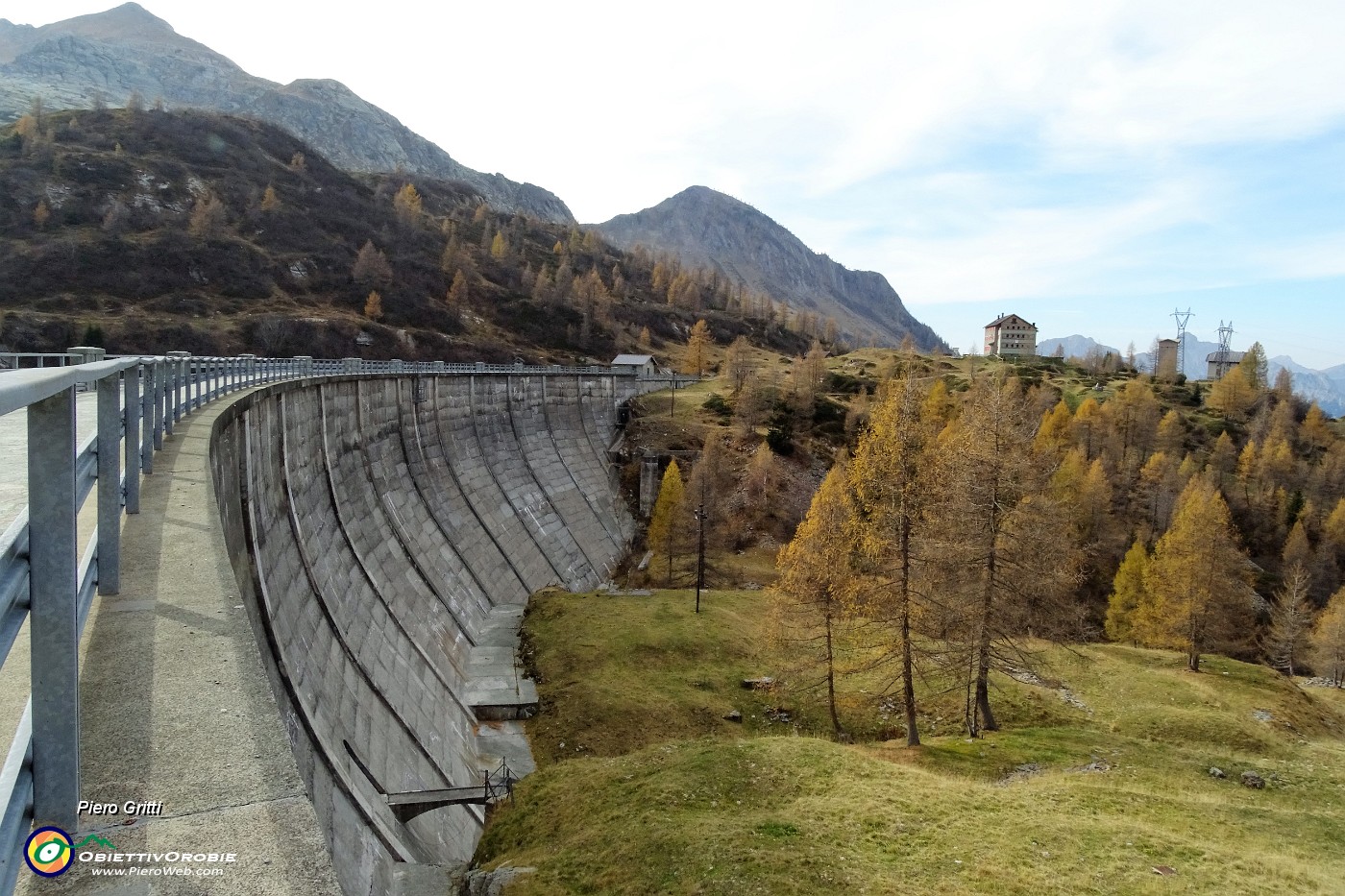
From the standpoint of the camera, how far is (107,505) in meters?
6.17

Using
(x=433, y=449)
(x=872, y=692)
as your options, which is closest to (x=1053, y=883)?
(x=872, y=692)

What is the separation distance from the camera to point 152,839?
3680mm

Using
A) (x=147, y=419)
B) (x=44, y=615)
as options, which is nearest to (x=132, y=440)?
(x=147, y=419)

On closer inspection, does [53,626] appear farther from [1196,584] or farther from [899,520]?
[1196,584]

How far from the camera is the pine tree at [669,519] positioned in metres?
54.5

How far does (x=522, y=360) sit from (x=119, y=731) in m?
112

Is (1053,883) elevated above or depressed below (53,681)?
below

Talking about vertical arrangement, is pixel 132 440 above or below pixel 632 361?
below

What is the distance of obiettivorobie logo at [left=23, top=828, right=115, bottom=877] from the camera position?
3.22 metres

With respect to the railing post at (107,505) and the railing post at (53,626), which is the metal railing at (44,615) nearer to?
the railing post at (53,626)

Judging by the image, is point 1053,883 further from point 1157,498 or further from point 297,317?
point 297,317

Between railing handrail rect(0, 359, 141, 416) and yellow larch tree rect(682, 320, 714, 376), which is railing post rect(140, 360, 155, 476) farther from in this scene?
yellow larch tree rect(682, 320, 714, 376)

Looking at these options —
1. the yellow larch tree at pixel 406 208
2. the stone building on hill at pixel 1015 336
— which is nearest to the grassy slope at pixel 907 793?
the stone building on hill at pixel 1015 336

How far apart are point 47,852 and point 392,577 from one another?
28255 mm
